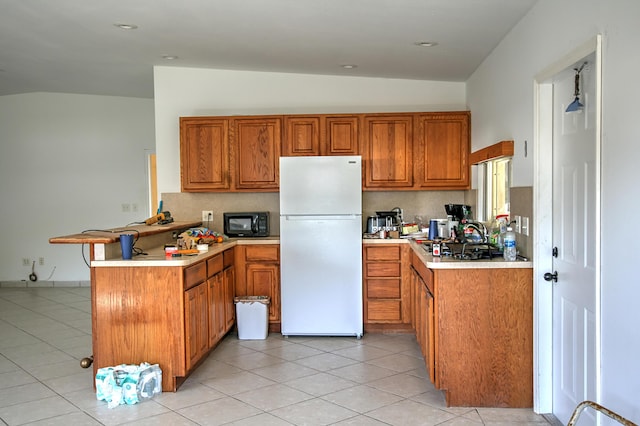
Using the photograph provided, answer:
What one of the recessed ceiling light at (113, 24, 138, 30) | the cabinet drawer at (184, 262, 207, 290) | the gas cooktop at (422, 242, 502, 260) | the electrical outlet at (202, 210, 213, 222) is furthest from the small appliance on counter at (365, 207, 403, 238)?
the recessed ceiling light at (113, 24, 138, 30)

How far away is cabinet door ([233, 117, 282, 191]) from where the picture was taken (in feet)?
18.0

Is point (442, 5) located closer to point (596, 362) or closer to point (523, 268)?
point (523, 268)

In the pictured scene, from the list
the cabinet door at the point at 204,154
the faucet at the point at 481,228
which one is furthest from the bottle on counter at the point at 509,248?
the cabinet door at the point at 204,154

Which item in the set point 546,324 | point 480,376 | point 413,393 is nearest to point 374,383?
point 413,393

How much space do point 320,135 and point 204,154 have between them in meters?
1.16

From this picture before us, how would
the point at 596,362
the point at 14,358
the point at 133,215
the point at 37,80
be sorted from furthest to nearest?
the point at 133,215
the point at 37,80
the point at 14,358
the point at 596,362

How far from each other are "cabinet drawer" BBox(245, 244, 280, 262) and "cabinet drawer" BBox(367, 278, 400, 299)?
36.4 inches

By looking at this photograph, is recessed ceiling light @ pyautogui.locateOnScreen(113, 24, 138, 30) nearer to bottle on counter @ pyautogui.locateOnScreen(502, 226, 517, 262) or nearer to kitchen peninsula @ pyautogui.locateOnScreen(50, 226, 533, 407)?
kitchen peninsula @ pyautogui.locateOnScreen(50, 226, 533, 407)

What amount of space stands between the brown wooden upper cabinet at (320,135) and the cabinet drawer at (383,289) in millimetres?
1261

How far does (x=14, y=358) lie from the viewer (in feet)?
15.4

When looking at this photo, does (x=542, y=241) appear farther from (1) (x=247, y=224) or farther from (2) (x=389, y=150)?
(1) (x=247, y=224)

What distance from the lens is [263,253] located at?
538 centimetres

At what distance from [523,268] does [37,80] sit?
6.16 m

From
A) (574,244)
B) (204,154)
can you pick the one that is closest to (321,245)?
(204,154)
